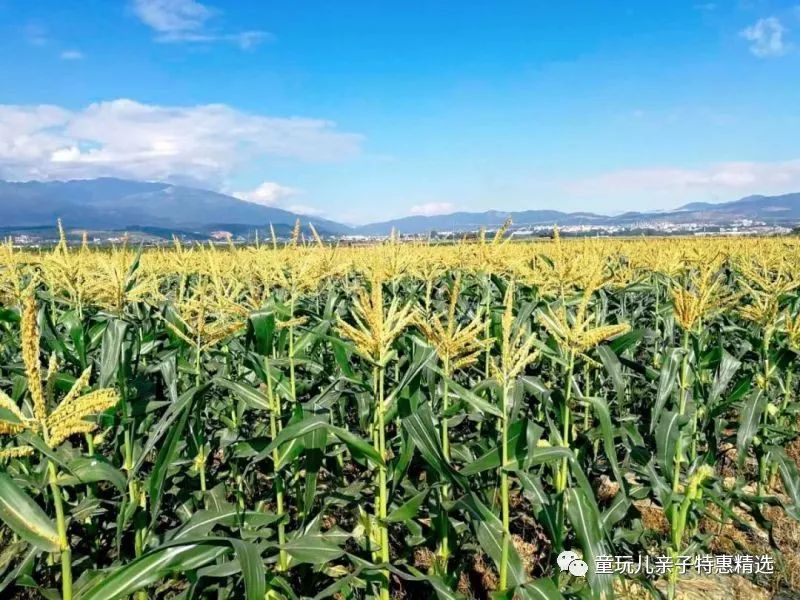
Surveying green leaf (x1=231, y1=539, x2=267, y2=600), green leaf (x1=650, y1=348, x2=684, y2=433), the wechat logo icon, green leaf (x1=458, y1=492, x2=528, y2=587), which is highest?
green leaf (x1=650, y1=348, x2=684, y2=433)

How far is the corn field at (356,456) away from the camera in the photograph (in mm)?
2256

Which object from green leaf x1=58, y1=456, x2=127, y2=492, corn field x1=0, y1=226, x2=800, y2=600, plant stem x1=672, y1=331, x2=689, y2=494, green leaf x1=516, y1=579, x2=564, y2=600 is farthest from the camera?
plant stem x1=672, y1=331, x2=689, y2=494

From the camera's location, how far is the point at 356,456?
2650mm

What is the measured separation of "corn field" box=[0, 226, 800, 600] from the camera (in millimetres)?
2256

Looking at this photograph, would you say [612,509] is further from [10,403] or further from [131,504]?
[10,403]

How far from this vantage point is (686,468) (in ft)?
13.2

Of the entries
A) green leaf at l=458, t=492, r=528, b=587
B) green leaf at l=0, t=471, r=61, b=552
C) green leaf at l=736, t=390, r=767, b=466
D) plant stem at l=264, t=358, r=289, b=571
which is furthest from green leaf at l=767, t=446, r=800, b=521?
green leaf at l=0, t=471, r=61, b=552

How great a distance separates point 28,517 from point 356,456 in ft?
4.40

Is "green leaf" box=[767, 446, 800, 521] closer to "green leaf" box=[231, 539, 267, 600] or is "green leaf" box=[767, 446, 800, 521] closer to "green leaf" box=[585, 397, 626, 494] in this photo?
"green leaf" box=[585, 397, 626, 494]

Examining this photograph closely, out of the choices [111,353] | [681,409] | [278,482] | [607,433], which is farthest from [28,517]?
[681,409]

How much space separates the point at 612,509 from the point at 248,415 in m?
3.13

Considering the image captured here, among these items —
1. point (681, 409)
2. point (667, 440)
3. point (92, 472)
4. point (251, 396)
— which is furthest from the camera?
point (681, 409)

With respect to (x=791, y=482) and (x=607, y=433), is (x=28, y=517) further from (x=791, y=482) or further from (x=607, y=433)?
(x=791, y=482)

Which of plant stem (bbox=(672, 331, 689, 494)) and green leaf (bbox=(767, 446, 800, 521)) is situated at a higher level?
plant stem (bbox=(672, 331, 689, 494))
